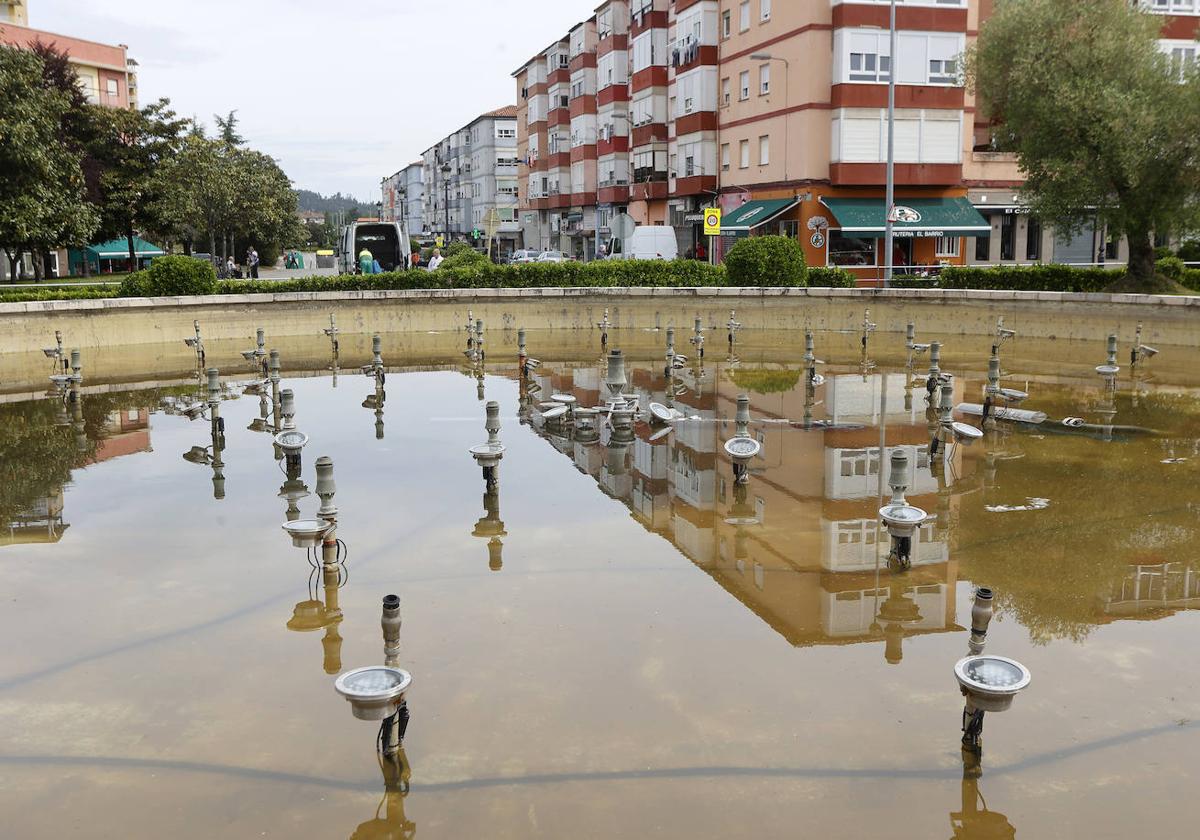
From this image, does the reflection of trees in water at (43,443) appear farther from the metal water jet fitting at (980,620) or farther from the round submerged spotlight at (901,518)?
the metal water jet fitting at (980,620)

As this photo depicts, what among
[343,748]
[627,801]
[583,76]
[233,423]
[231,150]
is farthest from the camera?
[583,76]

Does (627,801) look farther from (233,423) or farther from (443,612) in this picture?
(233,423)

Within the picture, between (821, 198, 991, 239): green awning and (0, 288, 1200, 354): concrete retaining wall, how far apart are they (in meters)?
7.85

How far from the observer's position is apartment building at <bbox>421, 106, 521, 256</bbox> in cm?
9356

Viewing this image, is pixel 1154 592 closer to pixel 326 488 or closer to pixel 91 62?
pixel 326 488

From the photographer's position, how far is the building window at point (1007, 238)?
140ft

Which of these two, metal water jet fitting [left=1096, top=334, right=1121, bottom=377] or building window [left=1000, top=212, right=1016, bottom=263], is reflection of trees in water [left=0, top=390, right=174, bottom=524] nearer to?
metal water jet fitting [left=1096, top=334, right=1121, bottom=377]

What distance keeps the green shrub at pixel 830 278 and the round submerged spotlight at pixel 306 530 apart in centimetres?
2454

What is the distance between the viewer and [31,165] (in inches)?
1267

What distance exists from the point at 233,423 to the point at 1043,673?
1397 cm

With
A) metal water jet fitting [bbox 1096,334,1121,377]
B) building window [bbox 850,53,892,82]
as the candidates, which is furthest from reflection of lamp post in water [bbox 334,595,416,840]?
building window [bbox 850,53,892,82]

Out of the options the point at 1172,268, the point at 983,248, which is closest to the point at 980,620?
the point at 1172,268

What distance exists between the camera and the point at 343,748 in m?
6.47

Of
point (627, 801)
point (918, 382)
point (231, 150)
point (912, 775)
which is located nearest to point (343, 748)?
point (627, 801)
